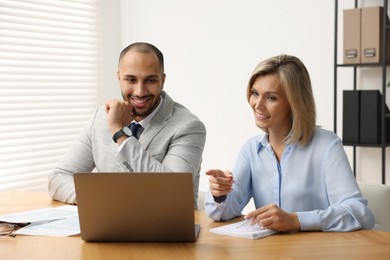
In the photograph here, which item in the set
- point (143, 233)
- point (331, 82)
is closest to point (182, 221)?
point (143, 233)

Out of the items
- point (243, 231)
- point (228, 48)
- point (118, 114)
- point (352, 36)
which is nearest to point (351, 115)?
point (352, 36)

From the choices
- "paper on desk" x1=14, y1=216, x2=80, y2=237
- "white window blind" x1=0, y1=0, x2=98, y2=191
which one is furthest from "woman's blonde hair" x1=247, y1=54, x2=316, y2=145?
"white window blind" x1=0, y1=0, x2=98, y2=191

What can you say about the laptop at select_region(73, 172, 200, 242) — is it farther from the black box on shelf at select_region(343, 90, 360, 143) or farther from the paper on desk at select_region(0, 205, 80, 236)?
the black box on shelf at select_region(343, 90, 360, 143)

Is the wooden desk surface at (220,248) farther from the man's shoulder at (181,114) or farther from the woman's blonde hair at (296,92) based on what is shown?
the man's shoulder at (181,114)

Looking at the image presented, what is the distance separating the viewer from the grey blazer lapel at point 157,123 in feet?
8.56

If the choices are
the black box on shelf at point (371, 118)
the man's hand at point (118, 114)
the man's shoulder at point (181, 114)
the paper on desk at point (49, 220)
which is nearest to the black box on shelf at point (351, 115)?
the black box on shelf at point (371, 118)

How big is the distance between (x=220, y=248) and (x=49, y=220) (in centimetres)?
69

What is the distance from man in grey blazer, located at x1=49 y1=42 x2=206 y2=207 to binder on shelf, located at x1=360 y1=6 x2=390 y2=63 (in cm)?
141

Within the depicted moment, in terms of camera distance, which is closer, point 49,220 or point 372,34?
point 49,220

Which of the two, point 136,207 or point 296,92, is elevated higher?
point 296,92

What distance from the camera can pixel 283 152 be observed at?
7.39 ft

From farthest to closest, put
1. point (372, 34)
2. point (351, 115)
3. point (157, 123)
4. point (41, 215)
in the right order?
point (351, 115), point (372, 34), point (157, 123), point (41, 215)

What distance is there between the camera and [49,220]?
2.09 m

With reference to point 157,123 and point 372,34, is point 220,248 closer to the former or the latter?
point 157,123
